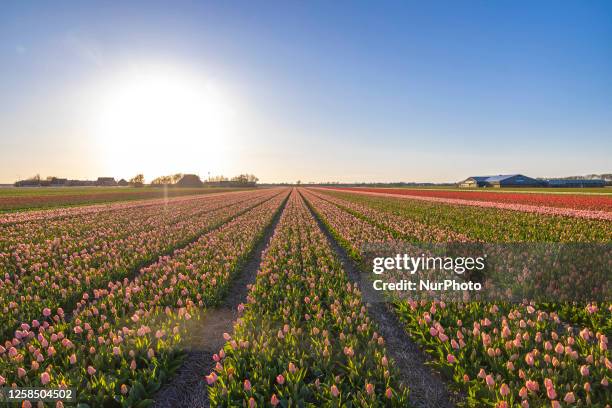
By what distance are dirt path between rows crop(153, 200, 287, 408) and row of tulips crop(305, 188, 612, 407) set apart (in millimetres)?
3669

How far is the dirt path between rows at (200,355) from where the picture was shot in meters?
4.01

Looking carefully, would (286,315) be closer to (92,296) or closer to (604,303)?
(92,296)

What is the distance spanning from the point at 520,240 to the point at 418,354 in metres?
9.04

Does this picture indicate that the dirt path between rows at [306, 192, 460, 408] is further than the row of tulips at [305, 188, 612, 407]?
Yes

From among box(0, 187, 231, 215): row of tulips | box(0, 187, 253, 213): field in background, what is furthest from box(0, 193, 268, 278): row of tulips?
box(0, 187, 253, 213): field in background

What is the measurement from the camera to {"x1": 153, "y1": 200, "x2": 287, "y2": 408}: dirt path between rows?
4012 millimetres

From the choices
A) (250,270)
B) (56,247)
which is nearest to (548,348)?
(250,270)

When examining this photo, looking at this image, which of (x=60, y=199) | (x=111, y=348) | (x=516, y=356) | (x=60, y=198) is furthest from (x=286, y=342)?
(x=60, y=198)

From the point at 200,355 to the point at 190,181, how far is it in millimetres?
152271

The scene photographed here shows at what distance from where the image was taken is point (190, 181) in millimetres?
144875

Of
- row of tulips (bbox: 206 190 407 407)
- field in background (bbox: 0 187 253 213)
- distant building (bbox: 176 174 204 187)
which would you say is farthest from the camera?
distant building (bbox: 176 174 204 187)

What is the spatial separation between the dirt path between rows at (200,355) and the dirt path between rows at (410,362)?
3004mm

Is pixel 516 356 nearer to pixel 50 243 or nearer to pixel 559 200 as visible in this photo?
pixel 50 243

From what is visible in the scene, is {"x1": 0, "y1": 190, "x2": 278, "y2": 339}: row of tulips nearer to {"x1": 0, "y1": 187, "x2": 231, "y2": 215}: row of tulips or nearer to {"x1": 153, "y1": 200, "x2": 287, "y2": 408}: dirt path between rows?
{"x1": 153, "y1": 200, "x2": 287, "y2": 408}: dirt path between rows
